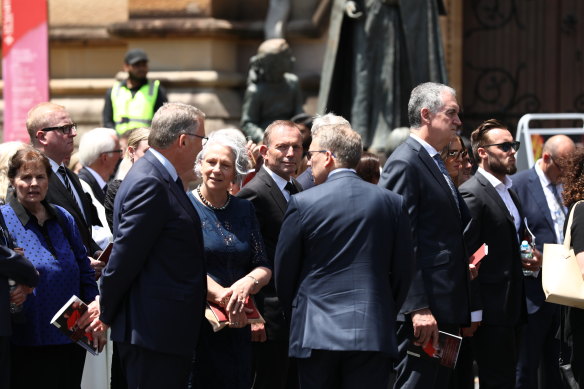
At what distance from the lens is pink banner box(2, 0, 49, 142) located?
38.8ft

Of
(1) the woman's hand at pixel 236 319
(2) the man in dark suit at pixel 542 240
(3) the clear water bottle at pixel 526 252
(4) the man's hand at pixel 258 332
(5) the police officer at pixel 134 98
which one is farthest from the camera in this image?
(5) the police officer at pixel 134 98

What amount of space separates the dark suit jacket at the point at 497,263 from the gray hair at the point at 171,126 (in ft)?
7.96

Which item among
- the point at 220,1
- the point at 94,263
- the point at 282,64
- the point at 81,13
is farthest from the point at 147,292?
the point at 81,13

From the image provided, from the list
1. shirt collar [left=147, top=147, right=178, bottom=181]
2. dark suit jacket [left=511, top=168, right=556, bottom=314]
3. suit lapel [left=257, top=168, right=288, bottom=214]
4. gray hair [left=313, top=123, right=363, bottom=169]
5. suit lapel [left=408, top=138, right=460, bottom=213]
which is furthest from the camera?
dark suit jacket [left=511, top=168, right=556, bottom=314]

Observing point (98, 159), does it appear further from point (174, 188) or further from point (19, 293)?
point (174, 188)

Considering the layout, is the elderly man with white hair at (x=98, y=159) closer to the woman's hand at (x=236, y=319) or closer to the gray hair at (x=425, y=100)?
the woman's hand at (x=236, y=319)

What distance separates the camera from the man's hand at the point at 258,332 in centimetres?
757

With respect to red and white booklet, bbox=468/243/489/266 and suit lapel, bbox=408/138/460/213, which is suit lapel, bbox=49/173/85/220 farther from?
red and white booklet, bbox=468/243/489/266

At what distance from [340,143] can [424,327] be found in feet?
3.50

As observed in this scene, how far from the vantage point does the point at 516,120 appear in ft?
49.0

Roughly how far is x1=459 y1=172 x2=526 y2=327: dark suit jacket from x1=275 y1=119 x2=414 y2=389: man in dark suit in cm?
194

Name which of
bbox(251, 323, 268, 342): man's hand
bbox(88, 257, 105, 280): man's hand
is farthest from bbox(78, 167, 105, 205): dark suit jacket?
bbox(251, 323, 268, 342): man's hand

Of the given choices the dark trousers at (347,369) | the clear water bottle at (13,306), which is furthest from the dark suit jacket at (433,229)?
the clear water bottle at (13,306)

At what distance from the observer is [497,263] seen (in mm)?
8430
